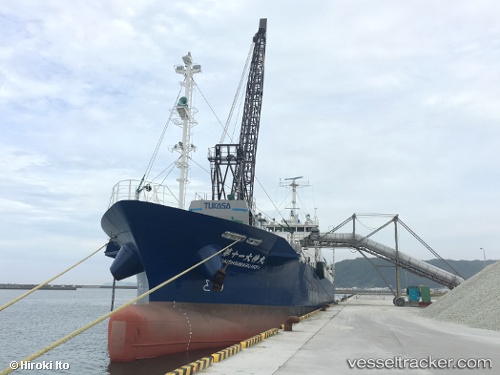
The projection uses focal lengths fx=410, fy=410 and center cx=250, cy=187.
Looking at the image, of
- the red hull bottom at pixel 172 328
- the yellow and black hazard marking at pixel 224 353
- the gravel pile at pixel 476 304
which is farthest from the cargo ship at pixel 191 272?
the gravel pile at pixel 476 304

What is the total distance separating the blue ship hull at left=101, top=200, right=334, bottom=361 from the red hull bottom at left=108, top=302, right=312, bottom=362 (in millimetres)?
31

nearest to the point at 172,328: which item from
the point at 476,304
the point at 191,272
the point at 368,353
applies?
the point at 191,272

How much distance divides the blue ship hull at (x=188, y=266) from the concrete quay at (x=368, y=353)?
2.02m

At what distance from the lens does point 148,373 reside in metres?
11.8

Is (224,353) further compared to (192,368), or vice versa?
(224,353)

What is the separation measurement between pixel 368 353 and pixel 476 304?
486 inches

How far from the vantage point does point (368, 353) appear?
1124 centimetres

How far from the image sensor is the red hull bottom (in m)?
12.5

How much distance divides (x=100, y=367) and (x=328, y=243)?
95.0 ft

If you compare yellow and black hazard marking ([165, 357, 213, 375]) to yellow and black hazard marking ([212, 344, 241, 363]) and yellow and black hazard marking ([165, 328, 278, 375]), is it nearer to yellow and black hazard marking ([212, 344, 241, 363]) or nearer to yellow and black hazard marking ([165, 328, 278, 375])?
yellow and black hazard marking ([165, 328, 278, 375])

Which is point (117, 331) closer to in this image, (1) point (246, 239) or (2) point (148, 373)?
(2) point (148, 373)

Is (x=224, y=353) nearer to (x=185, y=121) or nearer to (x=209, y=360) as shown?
(x=209, y=360)

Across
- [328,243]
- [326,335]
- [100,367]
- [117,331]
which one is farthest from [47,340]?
[328,243]

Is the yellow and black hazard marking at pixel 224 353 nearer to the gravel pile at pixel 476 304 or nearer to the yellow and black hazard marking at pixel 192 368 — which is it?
the yellow and black hazard marking at pixel 192 368
